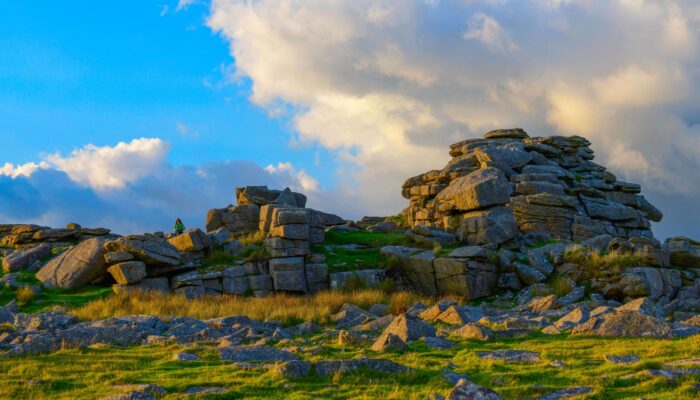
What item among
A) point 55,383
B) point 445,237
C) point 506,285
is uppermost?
point 445,237

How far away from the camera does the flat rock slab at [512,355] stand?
16375mm

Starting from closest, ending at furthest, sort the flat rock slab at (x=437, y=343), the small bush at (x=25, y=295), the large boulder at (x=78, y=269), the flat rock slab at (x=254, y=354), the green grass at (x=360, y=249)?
the flat rock slab at (x=254, y=354), the flat rock slab at (x=437, y=343), the small bush at (x=25, y=295), the large boulder at (x=78, y=269), the green grass at (x=360, y=249)

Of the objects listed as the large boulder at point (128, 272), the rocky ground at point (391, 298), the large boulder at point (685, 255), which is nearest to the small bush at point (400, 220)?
the rocky ground at point (391, 298)

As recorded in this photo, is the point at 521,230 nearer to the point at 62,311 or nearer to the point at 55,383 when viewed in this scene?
the point at 62,311

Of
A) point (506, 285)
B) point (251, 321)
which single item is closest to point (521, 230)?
point (506, 285)

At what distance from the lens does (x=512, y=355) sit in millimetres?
16859

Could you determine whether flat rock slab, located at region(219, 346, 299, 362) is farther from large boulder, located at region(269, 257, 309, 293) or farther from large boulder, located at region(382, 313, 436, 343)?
large boulder, located at region(269, 257, 309, 293)

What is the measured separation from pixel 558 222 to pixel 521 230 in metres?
3.03

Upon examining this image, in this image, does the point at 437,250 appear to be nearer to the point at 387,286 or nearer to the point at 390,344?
the point at 387,286

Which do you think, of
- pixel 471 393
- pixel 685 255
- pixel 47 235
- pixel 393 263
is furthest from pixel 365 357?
pixel 47 235

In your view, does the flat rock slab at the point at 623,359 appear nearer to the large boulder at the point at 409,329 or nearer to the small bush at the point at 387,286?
the large boulder at the point at 409,329

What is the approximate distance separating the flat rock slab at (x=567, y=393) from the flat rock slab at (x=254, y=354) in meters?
6.85

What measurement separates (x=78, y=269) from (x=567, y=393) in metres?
30.2

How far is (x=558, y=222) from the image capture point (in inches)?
1832
